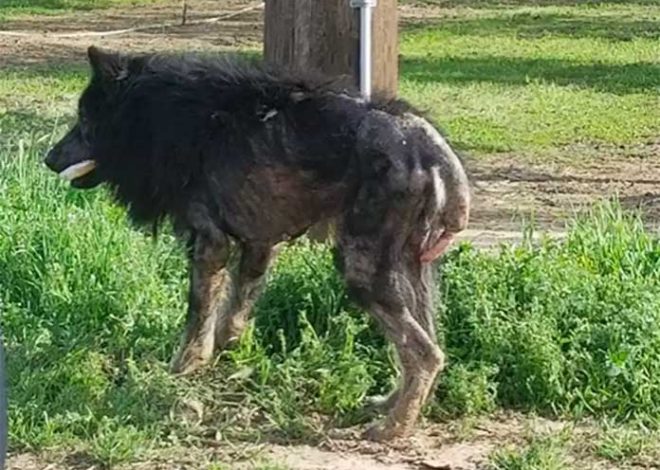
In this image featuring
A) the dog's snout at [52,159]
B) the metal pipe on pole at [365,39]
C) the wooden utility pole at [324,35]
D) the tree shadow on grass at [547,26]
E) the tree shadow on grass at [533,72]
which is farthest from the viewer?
the tree shadow on grass at [547,26]

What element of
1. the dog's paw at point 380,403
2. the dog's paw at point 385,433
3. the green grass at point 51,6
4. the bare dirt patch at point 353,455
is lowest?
the green grass at point 51,6

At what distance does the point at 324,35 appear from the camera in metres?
7.61

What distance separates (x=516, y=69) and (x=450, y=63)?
829 millimetres

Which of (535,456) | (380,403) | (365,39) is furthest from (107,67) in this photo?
(535,456)

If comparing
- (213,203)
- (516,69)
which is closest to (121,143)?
(213,203)

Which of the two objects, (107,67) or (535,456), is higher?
(107,67)

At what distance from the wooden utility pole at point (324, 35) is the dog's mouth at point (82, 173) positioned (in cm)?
139

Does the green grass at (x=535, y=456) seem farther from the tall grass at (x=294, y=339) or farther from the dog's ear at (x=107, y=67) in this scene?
the dog's ear at (x=107, y=67)

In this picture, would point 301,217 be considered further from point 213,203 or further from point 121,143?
point 121,143

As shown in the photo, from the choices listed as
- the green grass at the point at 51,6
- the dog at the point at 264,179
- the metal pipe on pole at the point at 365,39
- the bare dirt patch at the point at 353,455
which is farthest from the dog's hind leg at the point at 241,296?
the green grass at the point at 51,6

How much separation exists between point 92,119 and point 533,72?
439 inches

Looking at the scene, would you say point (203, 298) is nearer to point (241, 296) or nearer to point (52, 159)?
point (241, 296)

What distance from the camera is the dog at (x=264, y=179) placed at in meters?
5.88

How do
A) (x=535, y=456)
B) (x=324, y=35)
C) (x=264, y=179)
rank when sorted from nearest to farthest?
(x=535, y=456) < (x=264, y=179) < (x=324, y=35)
